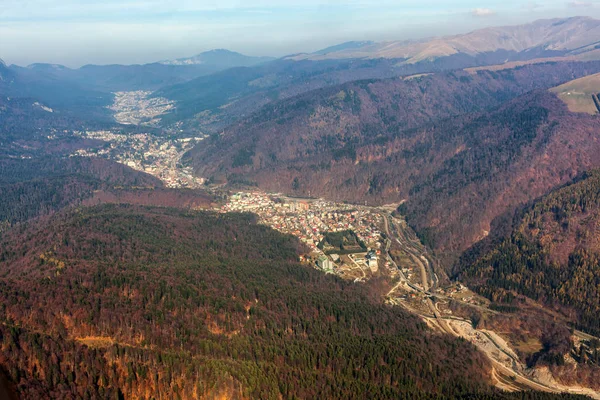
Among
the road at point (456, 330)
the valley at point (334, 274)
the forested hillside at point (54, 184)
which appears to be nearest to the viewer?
the valley at point (334, 274)

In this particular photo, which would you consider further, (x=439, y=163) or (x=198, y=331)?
(x=439, y=163)

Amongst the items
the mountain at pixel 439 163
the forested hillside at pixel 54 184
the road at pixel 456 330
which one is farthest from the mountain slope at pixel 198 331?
the forested hillside at pixel 54 184

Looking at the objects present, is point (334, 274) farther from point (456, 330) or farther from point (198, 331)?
point (198, 331)

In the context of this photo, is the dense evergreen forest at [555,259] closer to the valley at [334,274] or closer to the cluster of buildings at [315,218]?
the valley at [334,274]

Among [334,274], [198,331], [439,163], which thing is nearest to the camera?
[198,331]

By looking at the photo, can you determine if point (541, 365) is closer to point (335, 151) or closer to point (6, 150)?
point (335, 151)

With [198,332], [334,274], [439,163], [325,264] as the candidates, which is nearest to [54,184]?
[325,264]

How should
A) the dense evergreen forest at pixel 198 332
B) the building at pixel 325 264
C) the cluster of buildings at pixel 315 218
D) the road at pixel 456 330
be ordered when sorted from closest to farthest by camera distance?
the dense evergreen forest at pixel 198 332 < the road at pixel 456 330 < the building at pixel 325 264 < the cluster of buildings at pixel 315 218
